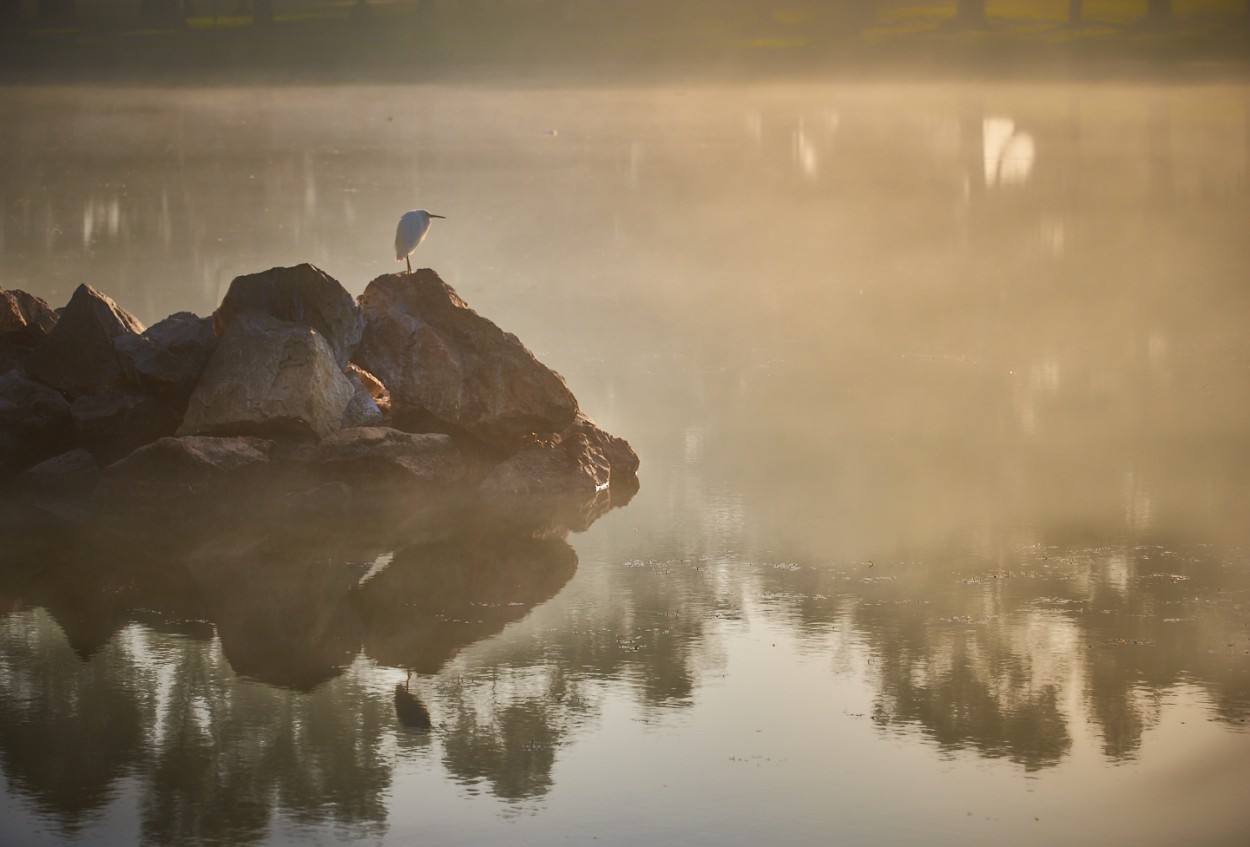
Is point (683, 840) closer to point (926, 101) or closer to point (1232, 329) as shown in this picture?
point (1232, 329)

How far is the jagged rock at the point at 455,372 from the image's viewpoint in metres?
11.1

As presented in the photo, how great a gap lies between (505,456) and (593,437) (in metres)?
0.63

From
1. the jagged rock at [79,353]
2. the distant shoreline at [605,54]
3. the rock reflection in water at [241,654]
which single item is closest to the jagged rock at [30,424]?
the jagged rock at [79,353]

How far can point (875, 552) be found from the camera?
9.86 metres

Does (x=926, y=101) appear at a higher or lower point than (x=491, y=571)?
higher

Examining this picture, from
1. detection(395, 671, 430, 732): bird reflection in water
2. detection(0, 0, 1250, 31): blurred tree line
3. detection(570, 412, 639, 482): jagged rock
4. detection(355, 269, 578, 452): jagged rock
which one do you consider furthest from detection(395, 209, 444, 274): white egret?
detection(0, 0, 1250, 31): blurred tree line

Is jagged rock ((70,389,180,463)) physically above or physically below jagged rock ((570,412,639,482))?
above

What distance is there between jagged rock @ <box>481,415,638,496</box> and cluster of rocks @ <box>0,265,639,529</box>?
0.01 m

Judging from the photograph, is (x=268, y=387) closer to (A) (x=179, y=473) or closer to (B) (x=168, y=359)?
(A) (x=179, y=473)

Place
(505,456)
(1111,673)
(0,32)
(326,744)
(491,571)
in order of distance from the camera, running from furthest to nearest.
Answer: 1. (0,32)
2. (505,456)
3. (491,571)
4. (1111,673)
5. (326,744)

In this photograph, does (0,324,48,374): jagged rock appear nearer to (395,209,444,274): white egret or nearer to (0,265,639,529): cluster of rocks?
(0,265,639,529): cluster of rocks

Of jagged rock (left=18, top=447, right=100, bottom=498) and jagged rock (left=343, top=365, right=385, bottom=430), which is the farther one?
jagged rock (left=343, top=365, right=385, bottom=430)

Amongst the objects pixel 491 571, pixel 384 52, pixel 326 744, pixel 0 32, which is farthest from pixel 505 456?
pixel 0 32

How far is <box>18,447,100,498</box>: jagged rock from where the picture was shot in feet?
36.6
